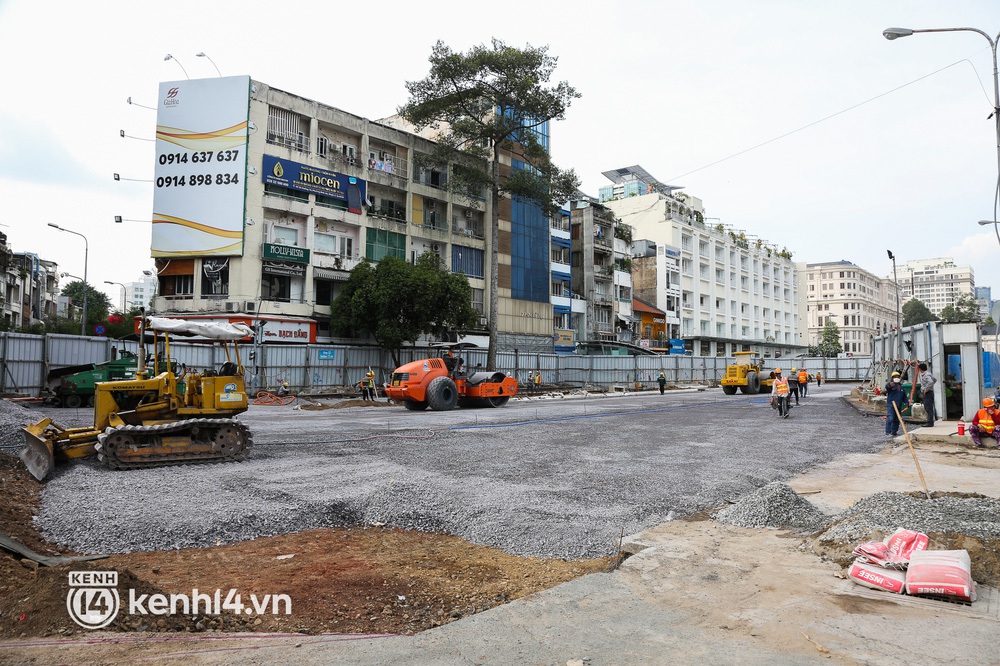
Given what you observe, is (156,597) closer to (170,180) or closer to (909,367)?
(909,367)

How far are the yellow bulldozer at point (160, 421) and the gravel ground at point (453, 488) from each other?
389mm

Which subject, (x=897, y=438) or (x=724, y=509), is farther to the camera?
(x=897, y=438)

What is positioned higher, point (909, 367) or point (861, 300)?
point (861, 300)

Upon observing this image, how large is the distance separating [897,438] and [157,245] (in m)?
34.3

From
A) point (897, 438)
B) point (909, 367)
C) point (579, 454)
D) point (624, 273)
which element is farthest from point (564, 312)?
point (579, 454)

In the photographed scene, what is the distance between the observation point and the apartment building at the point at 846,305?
140375mm

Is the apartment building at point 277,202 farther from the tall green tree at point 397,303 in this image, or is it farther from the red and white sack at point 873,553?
the red and white sack at point 873,553

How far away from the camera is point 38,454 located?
8797 millimetres

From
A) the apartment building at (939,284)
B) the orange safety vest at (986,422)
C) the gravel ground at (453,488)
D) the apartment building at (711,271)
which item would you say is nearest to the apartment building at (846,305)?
the apartment building at (939,284)

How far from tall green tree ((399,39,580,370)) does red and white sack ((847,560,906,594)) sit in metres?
32.1

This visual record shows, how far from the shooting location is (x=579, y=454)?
11.2 m

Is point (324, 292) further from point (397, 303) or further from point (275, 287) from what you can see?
point (397, 303)

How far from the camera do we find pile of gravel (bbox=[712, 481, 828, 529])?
6656 mm

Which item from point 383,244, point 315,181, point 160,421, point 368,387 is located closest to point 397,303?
point 368,387
